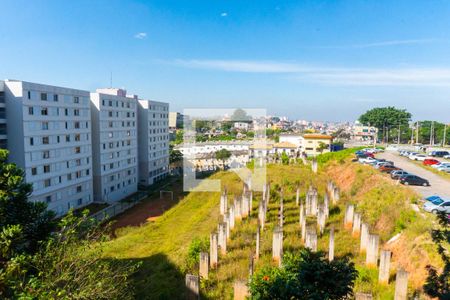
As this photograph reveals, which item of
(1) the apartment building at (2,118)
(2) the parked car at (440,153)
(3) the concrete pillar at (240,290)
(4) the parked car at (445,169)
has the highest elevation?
(1) the apartment building at (2,118)

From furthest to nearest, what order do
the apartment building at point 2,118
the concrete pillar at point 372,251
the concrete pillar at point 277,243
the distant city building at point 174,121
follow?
the distant city building at point 174,121, the apartment building at point 2,118, the concrete pillar at point 277,243, the concrete pillar at point 372,251

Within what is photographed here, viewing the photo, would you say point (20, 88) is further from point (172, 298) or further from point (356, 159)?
point (356, 159)

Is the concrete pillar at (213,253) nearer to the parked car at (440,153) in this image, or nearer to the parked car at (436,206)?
the parked car at (436,206)

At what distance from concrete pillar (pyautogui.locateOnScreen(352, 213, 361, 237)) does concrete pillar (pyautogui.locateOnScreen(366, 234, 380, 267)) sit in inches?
116

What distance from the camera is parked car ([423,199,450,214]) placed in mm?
12992

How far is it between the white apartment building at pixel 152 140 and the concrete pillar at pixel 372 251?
34.3 meters

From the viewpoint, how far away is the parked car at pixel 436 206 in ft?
42.6

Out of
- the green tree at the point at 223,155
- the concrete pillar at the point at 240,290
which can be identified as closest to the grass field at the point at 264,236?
the concrete pillar at the point at 240,290

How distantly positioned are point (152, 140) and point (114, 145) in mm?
8927

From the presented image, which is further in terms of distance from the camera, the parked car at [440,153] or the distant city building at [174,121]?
the distant city building at [174,121]

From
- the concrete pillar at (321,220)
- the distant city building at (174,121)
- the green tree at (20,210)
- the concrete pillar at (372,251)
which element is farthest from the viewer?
the distant city building at (174,121)

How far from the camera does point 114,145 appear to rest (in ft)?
111

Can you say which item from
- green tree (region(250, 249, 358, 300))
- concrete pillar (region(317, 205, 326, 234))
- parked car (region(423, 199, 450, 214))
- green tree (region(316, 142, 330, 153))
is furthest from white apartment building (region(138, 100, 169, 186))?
green tree (region(250, 249, 358, 300))

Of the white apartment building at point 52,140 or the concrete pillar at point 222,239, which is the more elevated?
the white apartment building at point 52,140
